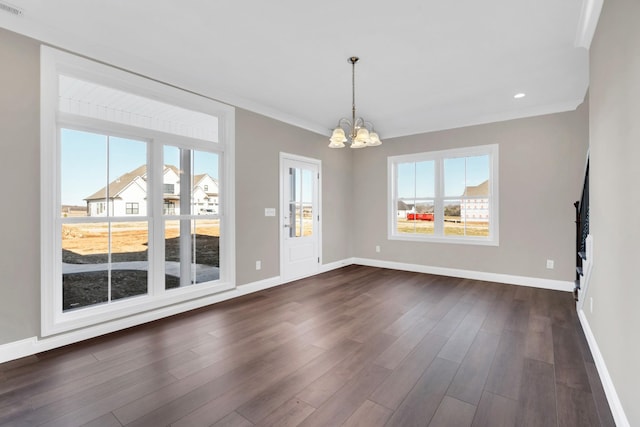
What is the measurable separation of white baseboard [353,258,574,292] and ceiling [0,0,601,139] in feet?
8.42

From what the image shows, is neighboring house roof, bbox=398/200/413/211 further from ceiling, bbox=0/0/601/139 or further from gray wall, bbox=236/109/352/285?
ceiling, bbox=0/0/601/139

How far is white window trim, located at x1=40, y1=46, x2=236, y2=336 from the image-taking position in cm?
261

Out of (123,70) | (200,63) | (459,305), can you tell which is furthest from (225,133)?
(459,305)

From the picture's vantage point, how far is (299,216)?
534 centimetres

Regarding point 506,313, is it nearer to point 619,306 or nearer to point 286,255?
point 619,306

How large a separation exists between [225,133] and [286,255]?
2.15 m

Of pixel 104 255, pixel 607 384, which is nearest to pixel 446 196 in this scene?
pixel 607 384

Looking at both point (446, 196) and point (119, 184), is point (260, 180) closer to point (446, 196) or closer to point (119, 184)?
point (119, 184)

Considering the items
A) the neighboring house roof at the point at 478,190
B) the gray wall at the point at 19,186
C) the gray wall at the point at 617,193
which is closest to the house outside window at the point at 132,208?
the gray wall at the point at 19,186

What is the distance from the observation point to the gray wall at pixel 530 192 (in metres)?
4.33

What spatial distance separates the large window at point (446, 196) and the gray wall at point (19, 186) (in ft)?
17.0

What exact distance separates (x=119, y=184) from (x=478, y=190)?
521 cm

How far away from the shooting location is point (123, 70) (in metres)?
3.10

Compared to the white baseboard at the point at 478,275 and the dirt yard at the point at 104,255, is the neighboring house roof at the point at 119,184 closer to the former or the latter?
the dirt yard at the point at 104,255
